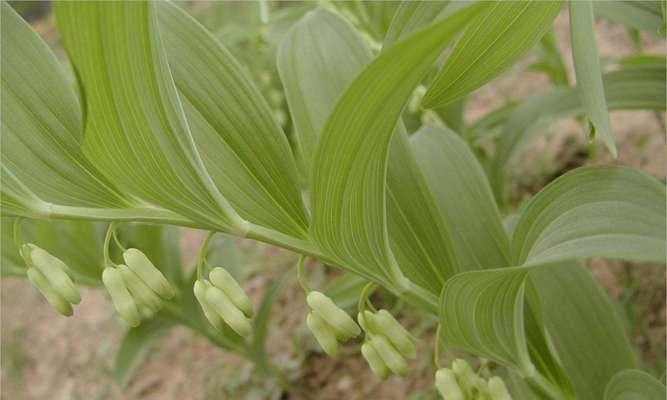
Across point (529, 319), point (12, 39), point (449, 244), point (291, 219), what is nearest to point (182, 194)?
point (291, 219)

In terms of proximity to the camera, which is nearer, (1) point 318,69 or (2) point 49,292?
(2) point 49,292

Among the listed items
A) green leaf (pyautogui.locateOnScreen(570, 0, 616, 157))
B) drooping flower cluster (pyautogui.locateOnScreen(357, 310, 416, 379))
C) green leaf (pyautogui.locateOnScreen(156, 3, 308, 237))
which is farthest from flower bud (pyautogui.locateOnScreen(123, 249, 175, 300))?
green leaf (pyautogui.locateOnScreen(570, 0, 616, 157))

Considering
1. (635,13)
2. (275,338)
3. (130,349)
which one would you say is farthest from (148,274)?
(275,338)

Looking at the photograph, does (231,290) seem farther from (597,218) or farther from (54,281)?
(597,218)

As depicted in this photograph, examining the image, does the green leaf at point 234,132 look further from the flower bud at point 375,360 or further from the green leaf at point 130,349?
the green leaf at point 130,349

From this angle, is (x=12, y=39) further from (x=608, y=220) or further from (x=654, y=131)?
(x=654, y=131)

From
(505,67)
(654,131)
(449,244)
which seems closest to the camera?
(505,67)
